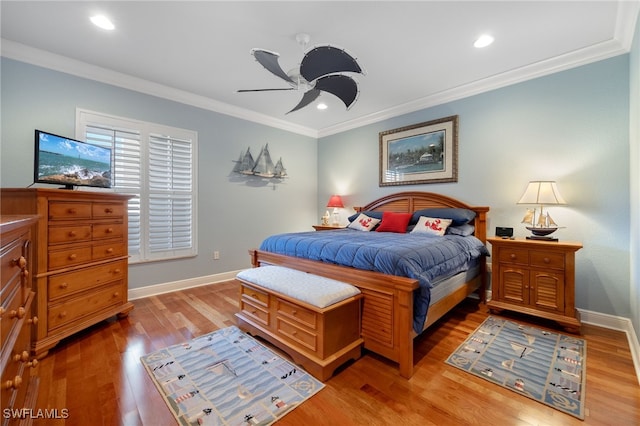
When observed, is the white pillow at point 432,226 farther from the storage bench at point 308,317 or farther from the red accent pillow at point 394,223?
the storage bench at point 308,317

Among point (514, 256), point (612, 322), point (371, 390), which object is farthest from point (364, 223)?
point (612, 322)

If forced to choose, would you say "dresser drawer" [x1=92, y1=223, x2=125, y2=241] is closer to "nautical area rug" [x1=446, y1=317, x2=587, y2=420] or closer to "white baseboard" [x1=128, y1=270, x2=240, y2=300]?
"white baseboard" [x1=128, y1=270, x2=240, y2=300]

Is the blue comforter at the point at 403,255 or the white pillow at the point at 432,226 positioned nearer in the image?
the blue comforter at the point at 403,255

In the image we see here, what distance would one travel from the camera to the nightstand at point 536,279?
2416 millimetres

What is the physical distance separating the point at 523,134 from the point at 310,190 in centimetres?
346

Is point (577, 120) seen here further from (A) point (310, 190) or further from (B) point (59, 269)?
(B) point (59, 269)

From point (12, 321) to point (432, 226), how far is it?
3366mm

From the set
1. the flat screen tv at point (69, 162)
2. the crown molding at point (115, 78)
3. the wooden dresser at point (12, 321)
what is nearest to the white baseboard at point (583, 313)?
the flat screen tv at point (69, 162)

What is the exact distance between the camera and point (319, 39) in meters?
2.52

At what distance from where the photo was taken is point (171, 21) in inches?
89.7

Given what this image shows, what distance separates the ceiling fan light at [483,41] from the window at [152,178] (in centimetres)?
351

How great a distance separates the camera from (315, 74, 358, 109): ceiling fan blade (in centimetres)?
233

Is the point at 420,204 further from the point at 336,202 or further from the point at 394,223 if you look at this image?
the point at 336,202

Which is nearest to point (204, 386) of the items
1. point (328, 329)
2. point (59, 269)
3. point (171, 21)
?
point (328, 329)
